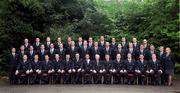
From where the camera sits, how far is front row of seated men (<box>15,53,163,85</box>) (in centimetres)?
1806

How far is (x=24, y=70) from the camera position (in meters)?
18.2

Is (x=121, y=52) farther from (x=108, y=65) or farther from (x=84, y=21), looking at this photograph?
(x=84, y=21)

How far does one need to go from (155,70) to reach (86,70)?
8.41 ft

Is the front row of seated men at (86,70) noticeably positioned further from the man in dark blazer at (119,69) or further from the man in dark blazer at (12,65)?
the man in dark blazer at (12,65)

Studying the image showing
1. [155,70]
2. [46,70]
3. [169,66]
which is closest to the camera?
[169,66]

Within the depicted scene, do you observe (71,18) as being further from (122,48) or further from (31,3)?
(122,48)

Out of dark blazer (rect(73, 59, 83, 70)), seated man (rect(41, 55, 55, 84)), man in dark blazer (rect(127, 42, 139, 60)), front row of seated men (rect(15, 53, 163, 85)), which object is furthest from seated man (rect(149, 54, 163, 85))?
seated man (rect(41, 55, 55, 84))

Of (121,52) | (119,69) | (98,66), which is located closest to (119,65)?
(119,69)

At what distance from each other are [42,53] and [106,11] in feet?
21.4

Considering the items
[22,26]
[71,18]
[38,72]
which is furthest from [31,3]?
[38,72]

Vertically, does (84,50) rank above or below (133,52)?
above

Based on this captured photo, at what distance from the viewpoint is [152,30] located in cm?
2178

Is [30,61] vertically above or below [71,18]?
below

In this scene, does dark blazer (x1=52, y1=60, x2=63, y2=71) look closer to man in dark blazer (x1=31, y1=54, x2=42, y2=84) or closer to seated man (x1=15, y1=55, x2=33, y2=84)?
man in dark blazer (x1=31, y1=54, x2=42, y2=84)
